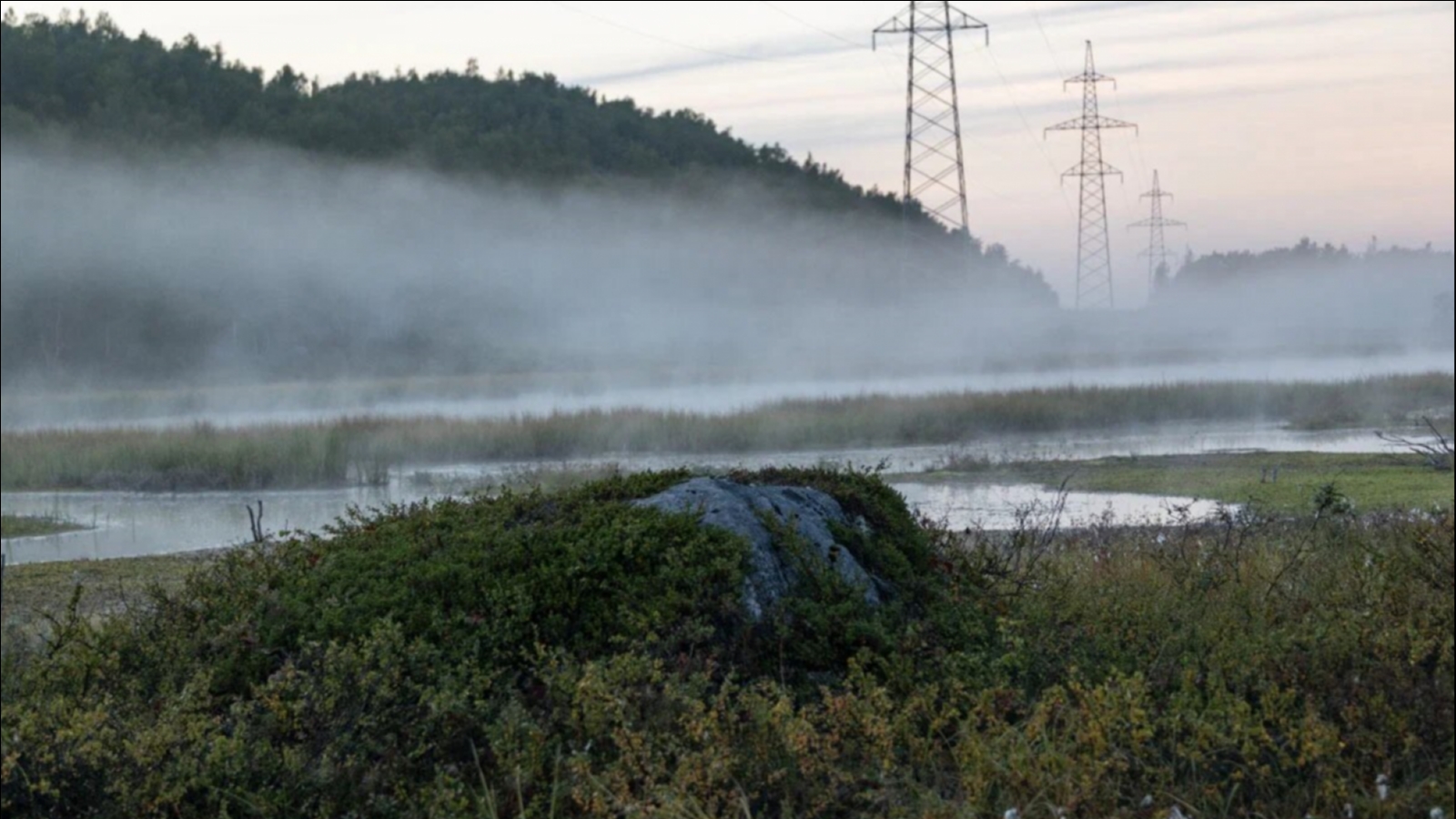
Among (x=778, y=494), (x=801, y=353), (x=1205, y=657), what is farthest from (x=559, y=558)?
(x=801, y=353)

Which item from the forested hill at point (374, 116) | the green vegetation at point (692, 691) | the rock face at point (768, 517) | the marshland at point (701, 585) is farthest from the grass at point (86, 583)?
the forested hill at point (374, 116)

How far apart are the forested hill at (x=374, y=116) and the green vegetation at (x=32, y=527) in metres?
54.4

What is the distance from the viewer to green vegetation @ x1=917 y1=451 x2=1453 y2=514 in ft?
55.2

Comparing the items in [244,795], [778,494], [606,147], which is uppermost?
[606,147]

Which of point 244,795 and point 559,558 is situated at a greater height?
point 559,558

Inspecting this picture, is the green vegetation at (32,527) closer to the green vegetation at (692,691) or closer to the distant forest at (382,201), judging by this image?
the green vegetation at (692,691)

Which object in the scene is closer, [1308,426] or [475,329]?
[1308,426]

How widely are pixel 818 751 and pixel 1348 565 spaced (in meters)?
3.76

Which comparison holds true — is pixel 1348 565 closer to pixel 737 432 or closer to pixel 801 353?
pixel 737 432

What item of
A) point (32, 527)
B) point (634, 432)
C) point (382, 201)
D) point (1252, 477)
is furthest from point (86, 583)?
point (382, 201)

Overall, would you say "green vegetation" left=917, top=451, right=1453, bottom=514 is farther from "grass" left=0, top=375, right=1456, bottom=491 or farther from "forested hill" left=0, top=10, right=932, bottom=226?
"forested hill" left=0, top=10, right=932, bottom=226

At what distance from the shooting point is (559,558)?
7.25 metres

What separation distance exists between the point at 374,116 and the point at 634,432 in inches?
2696

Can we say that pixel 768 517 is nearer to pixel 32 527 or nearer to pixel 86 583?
pixel 86 583
